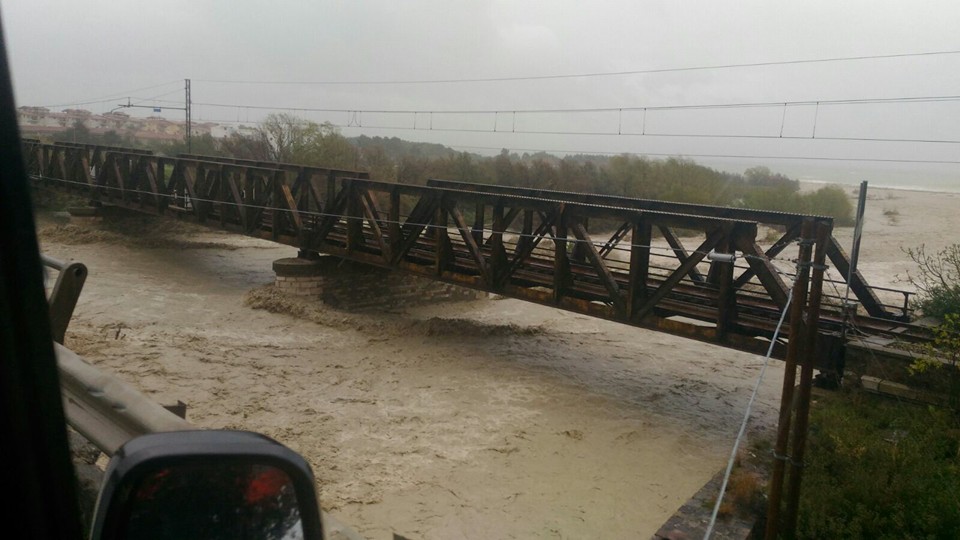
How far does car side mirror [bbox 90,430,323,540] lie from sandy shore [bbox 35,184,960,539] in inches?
201

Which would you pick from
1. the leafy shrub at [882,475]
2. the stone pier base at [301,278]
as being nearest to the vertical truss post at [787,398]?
the leafy shrub at [882,475]

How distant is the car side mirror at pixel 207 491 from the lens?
1.67 metres

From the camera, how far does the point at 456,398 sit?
1126 cm

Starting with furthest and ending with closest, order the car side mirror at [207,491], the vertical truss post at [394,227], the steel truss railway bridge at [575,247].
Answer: the vertical truss post at [394,227] → the steel truss railway bridge at [575,247] → the car side mirror at [207,491]

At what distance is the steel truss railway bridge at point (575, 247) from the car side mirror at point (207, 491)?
16.4 ft

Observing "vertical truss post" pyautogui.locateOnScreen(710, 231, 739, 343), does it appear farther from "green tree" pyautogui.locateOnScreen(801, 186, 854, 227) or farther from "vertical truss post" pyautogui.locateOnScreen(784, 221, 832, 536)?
"green tree" pyautogui.locateOnScreen(801, 186, 854, 227)

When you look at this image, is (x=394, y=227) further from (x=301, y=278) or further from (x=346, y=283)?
(x=301, y=278)

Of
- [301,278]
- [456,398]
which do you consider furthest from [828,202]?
[456,398]

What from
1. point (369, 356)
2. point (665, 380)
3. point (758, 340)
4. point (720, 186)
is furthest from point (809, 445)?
point (720, 186)

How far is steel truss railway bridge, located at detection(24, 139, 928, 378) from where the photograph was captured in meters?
9.98

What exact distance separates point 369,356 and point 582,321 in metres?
5.44

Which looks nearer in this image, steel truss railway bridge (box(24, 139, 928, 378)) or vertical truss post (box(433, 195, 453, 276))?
steel truss railway bridge (box(24, 139, 928, 378))

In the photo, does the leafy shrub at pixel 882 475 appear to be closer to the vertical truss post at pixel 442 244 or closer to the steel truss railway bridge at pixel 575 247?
the steel truss railway bridge at pixel 575 247

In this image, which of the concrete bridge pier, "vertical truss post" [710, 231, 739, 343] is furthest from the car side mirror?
the concrete bridge pier
